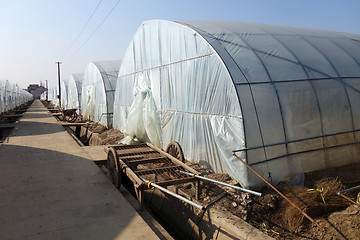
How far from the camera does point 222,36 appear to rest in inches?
332

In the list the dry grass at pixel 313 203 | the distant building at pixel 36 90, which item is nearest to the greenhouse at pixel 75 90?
the dry grass at pixel 313 203

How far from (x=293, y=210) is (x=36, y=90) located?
5561 inches

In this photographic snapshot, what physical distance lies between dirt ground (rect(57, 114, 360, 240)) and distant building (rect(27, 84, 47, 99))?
13846 cm

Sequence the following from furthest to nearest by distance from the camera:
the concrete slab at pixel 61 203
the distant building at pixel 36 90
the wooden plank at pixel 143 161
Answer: the distant building at pixel 36 90 → the wooden plank at pixel 143 161 → the concrete slab at pixel 61 203

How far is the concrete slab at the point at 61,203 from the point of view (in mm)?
4863

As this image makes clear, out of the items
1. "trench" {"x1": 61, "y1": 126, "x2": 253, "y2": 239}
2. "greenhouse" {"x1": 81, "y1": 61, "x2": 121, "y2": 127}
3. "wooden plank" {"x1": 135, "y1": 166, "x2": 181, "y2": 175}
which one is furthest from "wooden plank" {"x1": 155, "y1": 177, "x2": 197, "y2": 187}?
"greenhouse" {"x1": 81, "y1": 61, "x2": 121, "y2": 127}

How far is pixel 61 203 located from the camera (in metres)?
6.00

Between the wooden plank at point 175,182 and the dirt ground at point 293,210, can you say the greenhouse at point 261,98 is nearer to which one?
the dirt ground at point 293,210

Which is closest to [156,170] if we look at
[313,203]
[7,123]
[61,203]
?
[61,203]

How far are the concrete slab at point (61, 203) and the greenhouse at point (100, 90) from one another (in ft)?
28.4

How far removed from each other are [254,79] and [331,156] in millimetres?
3036

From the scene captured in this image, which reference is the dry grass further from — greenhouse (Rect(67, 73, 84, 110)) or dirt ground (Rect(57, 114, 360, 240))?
greenhouse (Rect(67, 73, 84, 110))

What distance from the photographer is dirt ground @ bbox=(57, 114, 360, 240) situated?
5137mm

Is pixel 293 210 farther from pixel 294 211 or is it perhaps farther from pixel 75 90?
pixel 75 90
